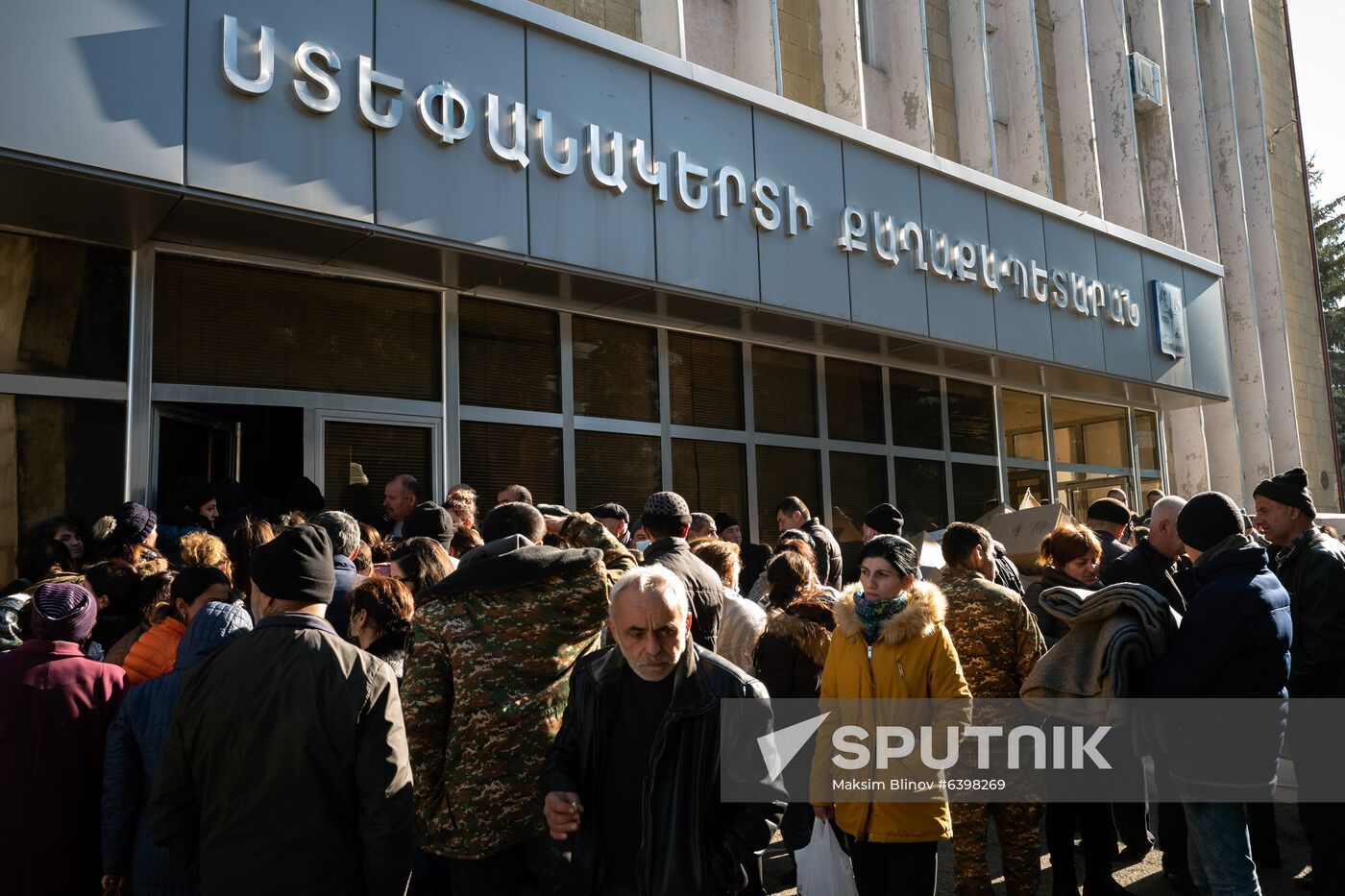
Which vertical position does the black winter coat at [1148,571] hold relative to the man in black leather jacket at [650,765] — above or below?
above

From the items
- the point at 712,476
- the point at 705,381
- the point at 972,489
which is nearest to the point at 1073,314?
the point at 972,489

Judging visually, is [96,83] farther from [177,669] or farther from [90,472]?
[177,669]

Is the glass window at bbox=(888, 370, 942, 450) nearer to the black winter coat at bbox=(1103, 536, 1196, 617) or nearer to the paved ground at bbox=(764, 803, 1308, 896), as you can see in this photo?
the black winter coat at bbox=(1103, 536, 1196, 617)

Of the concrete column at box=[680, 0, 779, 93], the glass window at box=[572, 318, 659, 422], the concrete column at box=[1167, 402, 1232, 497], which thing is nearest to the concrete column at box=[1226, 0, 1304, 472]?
the concrete column at box=[1167, 402, 1232, 497]

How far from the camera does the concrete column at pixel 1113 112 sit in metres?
16.1

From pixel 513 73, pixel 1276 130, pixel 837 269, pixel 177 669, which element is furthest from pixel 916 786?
pixel 1276 130

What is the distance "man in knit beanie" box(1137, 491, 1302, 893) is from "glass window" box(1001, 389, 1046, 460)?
11044 millimetres

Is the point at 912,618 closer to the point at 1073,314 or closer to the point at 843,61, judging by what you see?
the point at 843,61

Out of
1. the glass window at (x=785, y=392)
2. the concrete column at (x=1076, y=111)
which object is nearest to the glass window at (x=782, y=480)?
the glass window at (x=785, y=392)

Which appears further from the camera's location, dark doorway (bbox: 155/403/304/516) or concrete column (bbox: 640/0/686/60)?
concrete column (bbox: 640/0/686/60)

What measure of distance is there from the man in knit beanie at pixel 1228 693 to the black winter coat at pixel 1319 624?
737 millimetres

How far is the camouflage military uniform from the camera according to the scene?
4.62 meters

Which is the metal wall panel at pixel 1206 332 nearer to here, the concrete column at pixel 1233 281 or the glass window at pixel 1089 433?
the glass window at pixel 1089 433

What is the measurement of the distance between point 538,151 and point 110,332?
11.8ft
